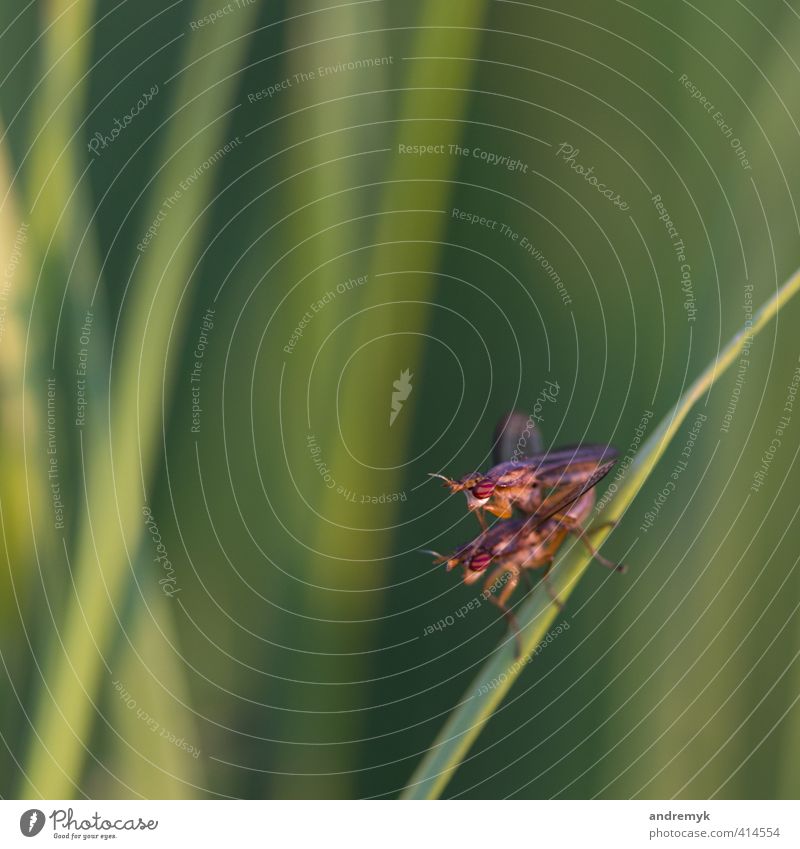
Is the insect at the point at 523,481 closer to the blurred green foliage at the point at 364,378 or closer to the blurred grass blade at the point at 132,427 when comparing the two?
the blurred green foliage at the point at 364,378

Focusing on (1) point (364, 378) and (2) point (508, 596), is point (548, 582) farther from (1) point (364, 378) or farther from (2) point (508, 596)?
(1) point (364, 378)

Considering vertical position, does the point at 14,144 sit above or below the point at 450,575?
above

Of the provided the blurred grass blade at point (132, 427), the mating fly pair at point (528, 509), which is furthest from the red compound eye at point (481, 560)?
the blurred grass blade at point (132, 427)

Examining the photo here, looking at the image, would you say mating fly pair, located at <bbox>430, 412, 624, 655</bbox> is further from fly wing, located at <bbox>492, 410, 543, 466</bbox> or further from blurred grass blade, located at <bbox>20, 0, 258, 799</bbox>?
blurred grass blade, located at <bbox>20, 0, 258, 799</bbox>

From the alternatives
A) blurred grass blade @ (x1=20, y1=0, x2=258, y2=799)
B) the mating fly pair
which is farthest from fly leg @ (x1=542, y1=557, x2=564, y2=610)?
blurred grass blade @ (x1=20, y1=0, x2=258, y2=799)
